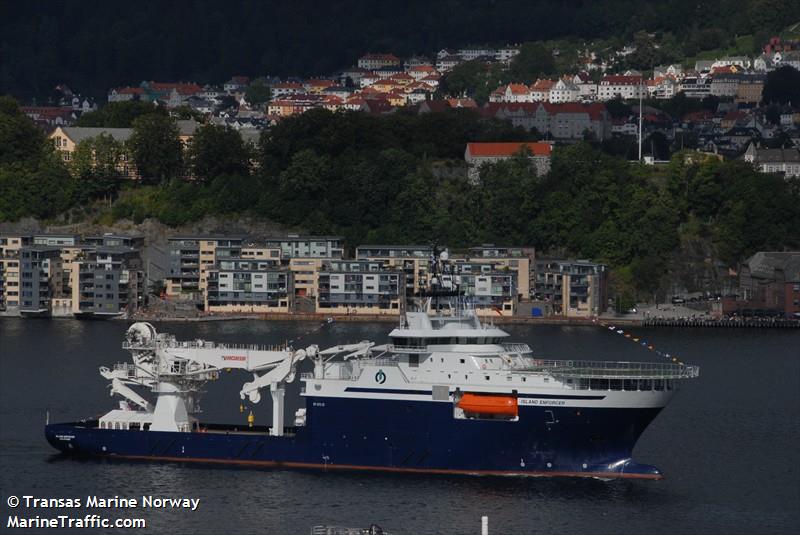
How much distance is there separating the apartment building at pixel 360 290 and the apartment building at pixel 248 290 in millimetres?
1537

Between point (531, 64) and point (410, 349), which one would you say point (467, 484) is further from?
point (531, 64)

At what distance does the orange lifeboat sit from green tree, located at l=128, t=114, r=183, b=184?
5688cm

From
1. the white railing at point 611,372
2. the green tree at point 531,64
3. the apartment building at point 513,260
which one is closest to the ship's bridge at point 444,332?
the white railing at point 611,372

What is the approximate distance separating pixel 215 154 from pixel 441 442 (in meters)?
56.2

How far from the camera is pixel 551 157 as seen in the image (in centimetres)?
10644

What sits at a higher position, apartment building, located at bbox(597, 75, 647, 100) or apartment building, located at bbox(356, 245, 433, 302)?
apartment building, located at bbox(597, 75, 647, 100)

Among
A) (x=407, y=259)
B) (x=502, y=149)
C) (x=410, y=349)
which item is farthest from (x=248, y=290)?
(x=410, y=349)

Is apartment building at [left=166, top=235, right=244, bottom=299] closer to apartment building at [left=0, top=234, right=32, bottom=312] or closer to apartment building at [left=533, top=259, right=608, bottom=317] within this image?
apartment building at [left=0, top=234, right=32, bottom=312]

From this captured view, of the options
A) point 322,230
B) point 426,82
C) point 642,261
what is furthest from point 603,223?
point 426,82

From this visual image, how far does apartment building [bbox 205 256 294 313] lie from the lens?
92625 millimetres

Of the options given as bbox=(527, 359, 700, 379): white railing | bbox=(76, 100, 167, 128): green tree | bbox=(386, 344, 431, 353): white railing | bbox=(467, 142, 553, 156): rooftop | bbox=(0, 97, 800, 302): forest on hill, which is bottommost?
bbox=(527, 359, 700, 379): white railing

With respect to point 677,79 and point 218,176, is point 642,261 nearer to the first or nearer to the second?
point 218,176

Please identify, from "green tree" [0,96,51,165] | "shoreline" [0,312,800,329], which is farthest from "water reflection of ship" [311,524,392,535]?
"green tree" [0,96,51,165]

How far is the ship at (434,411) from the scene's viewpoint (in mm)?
53000
